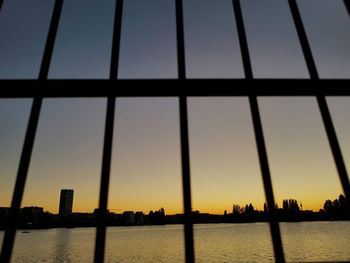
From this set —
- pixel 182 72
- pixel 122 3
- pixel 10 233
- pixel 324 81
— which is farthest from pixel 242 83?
pixel 10 233

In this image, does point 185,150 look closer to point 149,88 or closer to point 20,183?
point 149,88

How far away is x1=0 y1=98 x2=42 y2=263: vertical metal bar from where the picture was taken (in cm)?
124

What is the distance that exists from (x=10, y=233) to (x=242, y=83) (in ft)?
4.44

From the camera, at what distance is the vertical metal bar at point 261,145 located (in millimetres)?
1258

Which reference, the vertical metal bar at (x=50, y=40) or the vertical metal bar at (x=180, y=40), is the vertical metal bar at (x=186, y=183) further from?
the vertical metal bar at (x=50, y=40)

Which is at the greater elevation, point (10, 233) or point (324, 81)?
point (324, 81)

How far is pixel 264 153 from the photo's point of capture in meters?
Answer: 1.38

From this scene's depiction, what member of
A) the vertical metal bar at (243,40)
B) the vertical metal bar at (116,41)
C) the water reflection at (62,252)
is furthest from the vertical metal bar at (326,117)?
the water reflection at (62,252)

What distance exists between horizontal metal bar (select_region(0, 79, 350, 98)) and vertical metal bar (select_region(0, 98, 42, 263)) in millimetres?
98

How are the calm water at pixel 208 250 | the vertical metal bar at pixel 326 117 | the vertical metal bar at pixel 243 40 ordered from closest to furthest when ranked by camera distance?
the vertical metal bar at pixel 326 117 < the vertical metal bar at pixel 243 40 < the calm water at pixel 208 250

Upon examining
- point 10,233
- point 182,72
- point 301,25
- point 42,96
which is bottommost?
point 10,233

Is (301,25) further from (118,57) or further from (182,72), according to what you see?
(118,57)

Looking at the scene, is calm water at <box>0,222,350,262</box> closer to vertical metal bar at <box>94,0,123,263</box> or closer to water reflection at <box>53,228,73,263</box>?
water reflection at <box>53,228,73,263</box>

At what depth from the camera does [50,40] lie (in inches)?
60.6
